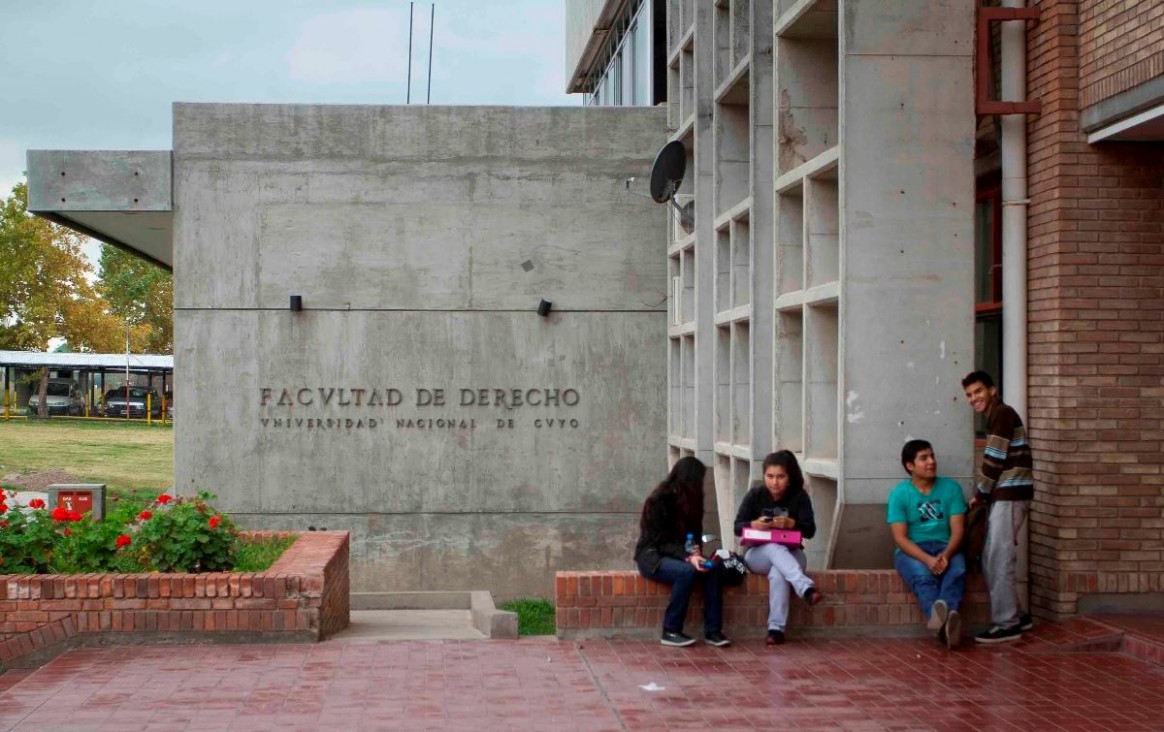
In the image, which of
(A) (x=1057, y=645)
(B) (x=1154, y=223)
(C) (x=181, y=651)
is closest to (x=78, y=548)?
(C) (x=181, y=651)

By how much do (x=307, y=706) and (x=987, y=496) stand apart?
4.72 m

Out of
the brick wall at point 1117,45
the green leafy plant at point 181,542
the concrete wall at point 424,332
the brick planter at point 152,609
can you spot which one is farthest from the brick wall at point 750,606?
the concrete wall at point 424,332

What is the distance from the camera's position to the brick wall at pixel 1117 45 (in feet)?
30.3

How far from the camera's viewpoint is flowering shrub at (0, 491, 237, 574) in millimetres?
10312

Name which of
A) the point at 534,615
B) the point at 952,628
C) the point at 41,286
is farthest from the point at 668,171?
the point at 41,286

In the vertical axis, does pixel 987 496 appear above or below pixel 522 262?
below

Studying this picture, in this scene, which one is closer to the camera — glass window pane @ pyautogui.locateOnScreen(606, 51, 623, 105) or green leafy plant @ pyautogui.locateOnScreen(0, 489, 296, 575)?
green leafy plant @ pyautogui.locateOnScreen(0, 489, 296, 575)

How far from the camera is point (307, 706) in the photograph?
26.7 feet

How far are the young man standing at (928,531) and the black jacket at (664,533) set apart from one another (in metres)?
1.40

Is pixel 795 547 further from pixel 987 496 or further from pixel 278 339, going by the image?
pixel 278 339

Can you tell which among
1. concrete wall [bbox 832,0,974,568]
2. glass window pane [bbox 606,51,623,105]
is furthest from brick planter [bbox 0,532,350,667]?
glass window pane [bbox 606,51,623,105]

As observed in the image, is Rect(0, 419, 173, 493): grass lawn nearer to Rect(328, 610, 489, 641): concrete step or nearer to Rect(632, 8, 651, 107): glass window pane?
Rect(632, 8, 651, 107): glass window pane

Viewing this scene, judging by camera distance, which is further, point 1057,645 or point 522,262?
point 522,262

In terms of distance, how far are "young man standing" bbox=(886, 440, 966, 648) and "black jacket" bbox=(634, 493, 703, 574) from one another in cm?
140
